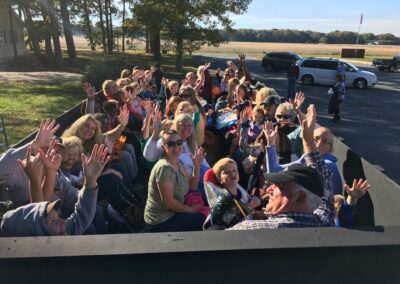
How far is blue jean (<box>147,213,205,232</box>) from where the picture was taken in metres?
3.53

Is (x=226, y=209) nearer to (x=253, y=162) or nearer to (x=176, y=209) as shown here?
(x=176, y=209)

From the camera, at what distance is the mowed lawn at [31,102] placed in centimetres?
974

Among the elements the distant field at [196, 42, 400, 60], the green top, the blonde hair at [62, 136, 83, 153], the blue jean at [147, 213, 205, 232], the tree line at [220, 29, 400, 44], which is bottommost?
the distant field at [196, 42, 400, 60]

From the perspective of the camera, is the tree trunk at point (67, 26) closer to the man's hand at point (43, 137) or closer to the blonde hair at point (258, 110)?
the blonde hair at point (258, 110)

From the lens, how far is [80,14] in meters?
46.4

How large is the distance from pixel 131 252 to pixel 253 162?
313 cm

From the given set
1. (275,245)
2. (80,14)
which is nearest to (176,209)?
(275,245)

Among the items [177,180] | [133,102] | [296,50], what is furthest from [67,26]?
[296,50]

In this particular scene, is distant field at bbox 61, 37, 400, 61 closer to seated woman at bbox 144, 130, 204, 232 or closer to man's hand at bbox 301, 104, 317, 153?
seated woman at bbox 144, 130, 204, 232

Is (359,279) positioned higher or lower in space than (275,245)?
lower

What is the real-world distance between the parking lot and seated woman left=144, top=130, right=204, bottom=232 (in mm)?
1973

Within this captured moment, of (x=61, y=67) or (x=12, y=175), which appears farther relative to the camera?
(x=61, y=67)

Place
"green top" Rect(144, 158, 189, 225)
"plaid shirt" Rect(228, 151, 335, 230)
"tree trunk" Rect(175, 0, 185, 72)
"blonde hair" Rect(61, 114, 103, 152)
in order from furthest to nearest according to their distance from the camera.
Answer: "tree trunk" Rect(175, 0, 185, 72), "blonde hair" Rect(61, 114, 103, 152), "green top" Rect(144, 158, 189, 225), "plaid shirt" Rect(228, 151, 335, 230)

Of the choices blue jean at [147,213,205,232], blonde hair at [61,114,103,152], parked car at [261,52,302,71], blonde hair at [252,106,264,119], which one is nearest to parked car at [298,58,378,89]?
parked car at [261,52,302,71]
